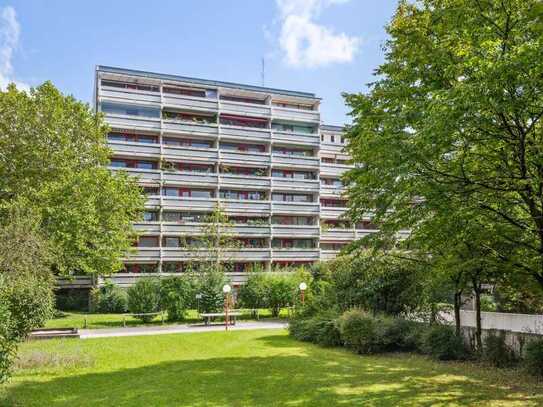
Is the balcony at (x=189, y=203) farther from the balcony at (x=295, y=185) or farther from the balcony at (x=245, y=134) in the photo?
the balcony at (x=295, y=185)

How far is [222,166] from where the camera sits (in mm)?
50844

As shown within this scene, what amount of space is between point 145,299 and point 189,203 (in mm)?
18324

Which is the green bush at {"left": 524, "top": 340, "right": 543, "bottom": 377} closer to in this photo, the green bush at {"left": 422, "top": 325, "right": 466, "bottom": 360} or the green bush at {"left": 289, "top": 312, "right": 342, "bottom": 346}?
the green bush at {"left": 422, "top": 325, "right": 466, "bottom": 360}

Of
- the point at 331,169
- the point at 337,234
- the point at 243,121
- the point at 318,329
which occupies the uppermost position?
the point at 243,121

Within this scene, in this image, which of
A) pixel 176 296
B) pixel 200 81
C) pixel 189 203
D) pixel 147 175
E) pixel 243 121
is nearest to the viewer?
pixel 176 296

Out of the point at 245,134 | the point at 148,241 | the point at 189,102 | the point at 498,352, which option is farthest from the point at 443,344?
the point at 189,102

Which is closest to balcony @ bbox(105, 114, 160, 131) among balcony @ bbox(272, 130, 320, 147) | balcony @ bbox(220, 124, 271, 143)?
balcony @ bbox(220, 124, 271, 143)

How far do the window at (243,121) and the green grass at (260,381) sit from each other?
37.1 meters

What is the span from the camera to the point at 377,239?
13484mm

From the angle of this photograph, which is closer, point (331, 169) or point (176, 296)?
point (176, 296)

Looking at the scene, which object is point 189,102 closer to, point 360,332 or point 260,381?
point 360,332

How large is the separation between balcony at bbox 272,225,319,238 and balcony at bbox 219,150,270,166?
22.9ft

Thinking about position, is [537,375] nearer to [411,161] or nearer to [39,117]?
[411,161]

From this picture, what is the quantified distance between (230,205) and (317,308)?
28.5m
